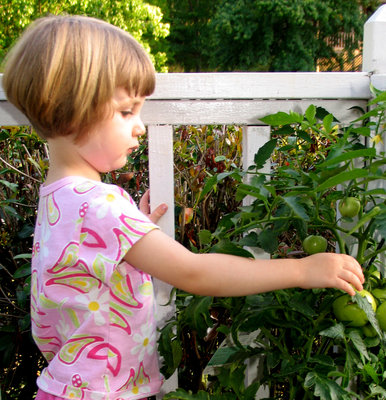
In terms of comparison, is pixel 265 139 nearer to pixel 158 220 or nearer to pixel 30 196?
pixel 158 220

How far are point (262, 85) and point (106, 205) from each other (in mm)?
611

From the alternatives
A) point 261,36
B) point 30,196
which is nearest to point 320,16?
point 261,36

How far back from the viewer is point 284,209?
3.94 feet

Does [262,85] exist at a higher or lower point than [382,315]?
higher

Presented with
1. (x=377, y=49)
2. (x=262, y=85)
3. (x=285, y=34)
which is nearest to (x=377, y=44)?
(x=377, y=49)

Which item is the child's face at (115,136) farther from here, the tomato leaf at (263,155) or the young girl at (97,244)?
the tomato leaf at (263,155)

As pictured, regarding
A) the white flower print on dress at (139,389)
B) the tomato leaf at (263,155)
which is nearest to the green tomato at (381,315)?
the tomato leaf at (263,155)

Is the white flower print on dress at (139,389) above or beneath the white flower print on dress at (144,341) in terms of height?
beneath

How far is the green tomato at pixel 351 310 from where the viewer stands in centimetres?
114

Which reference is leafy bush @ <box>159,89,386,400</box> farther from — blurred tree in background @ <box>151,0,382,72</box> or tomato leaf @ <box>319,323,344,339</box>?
blurred tree in background @ <box>151,0,382,72</box>

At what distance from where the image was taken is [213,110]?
1.48m

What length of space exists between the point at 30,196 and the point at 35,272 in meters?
0.94

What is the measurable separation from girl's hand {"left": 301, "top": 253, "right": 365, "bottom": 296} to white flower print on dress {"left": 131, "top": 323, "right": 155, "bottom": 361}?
0.38m

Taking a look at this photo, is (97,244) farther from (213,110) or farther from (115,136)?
(213,110)
